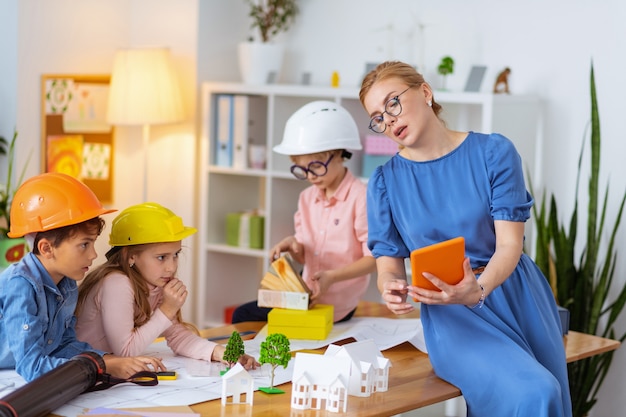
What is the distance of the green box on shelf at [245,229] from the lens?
16.4ft

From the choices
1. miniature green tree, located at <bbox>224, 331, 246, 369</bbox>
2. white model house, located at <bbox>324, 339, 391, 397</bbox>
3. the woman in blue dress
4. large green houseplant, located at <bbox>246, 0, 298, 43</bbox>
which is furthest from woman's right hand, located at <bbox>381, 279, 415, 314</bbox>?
large green houseplant, located at <bbox>246, 0, 298, 43</bbox>

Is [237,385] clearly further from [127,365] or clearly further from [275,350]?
[127,365]

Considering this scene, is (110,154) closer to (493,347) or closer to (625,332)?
(625,332)

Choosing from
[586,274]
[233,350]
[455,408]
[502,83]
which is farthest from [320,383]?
[502,83]

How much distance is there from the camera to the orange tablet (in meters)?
2.39

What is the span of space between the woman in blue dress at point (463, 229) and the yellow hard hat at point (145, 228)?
59cm

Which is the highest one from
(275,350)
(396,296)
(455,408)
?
(396,296)

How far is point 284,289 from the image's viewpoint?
3227mm

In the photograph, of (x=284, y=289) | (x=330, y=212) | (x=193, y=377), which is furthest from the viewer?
(x=330, y=212)

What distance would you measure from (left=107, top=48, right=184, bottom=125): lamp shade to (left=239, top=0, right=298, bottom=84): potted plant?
1.35 feet

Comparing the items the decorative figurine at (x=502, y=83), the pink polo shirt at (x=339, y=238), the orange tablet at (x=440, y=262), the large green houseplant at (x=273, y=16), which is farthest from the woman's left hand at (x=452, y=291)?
the large green houseplant at (x=273, y=16)

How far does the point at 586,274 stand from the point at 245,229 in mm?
1767

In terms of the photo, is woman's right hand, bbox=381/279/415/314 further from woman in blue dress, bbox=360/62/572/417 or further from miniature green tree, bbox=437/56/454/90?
miniature green tree, bbox=437/56/454/90

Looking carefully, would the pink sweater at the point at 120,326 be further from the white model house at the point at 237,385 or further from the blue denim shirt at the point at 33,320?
the white model house at the point at 237,385
